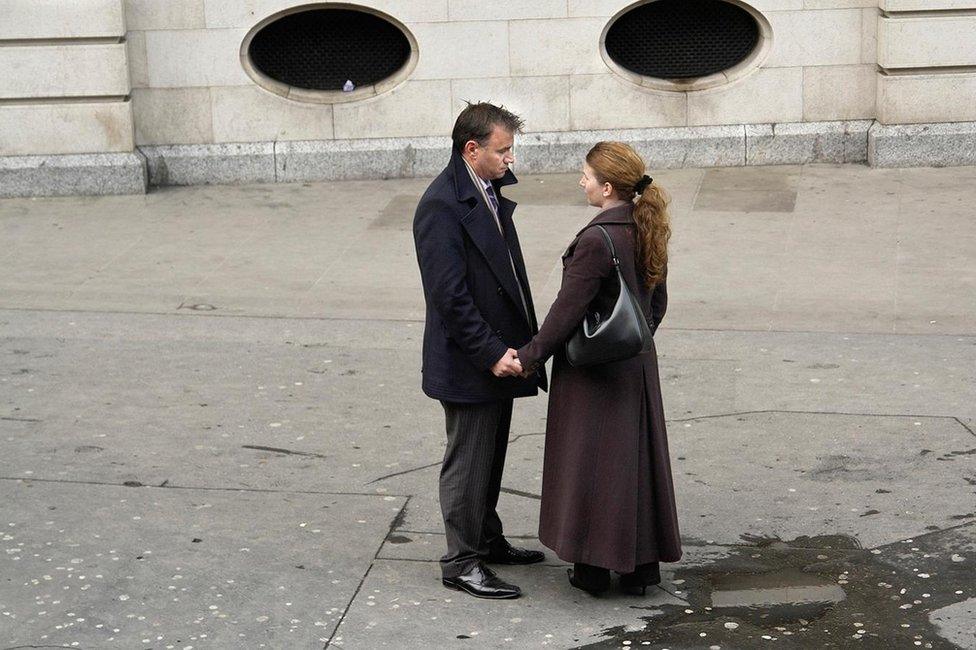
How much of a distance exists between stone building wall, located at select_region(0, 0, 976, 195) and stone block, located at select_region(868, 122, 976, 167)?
0.04 ft

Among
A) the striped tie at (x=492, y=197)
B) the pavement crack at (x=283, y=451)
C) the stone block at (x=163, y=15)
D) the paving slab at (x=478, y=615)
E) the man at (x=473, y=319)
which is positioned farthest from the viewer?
the stone block at (x=163, y=15)

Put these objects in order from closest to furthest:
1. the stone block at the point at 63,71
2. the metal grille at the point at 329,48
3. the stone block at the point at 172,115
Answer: the stone block at the point at 63,71
the stone block at the point at 172,115
the metal grille at the point at 329,48

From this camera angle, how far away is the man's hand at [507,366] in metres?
5.08

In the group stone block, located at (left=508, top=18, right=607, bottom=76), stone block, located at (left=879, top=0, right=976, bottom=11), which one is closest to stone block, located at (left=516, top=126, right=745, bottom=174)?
stone block, located at (left=508, top=18, right=607, bottom=76)

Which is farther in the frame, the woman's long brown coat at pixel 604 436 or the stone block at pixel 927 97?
the stone block at pixel 927 97

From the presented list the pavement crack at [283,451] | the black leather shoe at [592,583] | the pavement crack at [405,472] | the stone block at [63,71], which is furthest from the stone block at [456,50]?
the black leather shoe at [592,583]

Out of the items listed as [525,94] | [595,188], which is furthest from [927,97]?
[595,188]

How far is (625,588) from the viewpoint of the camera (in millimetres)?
5309

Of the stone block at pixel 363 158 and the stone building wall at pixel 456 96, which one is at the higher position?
the stone building wall at pixel 456 96

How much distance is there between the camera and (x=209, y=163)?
1209cm

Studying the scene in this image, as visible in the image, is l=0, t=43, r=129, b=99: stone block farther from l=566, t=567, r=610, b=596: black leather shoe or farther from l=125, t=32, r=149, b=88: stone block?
l=566, t=567, r=610, b=596: black leather shoe

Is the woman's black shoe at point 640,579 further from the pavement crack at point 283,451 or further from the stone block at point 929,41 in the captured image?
the stone block at point 929,41

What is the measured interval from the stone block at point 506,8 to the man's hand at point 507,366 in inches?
285

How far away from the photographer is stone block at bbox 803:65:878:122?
12.0 m
